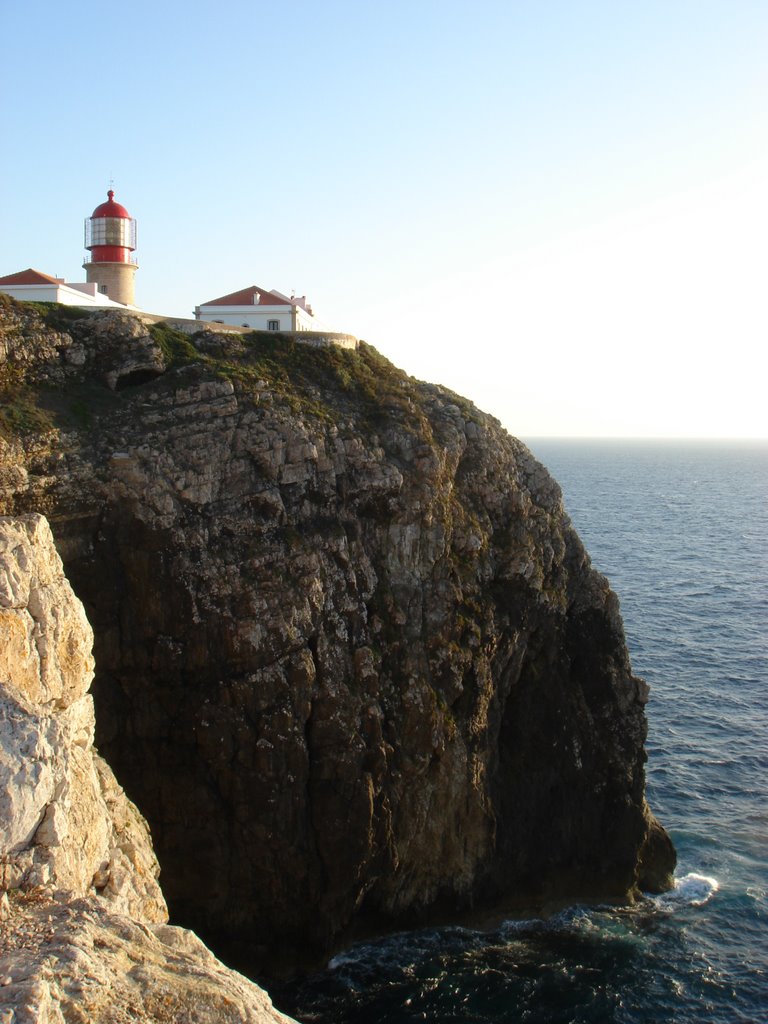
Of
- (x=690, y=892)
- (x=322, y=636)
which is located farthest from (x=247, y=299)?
(x=690, y=892)

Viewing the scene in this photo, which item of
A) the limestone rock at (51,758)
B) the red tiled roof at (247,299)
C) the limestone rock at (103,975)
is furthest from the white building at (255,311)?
the limestone rock at (103,975)

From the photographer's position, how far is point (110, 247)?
4819 centimetres

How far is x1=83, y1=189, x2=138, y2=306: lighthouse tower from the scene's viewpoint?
48.1 m

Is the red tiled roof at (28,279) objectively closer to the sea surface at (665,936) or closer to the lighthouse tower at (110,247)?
the lighthouse tower at (110,247)

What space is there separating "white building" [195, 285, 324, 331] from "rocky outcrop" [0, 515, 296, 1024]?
1095 inches

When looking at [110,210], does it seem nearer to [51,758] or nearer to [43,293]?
[43,293]

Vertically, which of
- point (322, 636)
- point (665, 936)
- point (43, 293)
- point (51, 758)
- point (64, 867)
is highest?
point (43, 293)

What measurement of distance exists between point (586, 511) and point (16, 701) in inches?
4775

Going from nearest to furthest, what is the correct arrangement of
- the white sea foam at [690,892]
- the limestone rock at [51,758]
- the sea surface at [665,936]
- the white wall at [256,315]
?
the limestone rock at [51,758] → the sea surface at [665,936] → the white sea foam at [690,892] → the white wall at [256,315]

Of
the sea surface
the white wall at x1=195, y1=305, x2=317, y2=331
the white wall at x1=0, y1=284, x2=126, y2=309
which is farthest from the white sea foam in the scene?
the white wall at x1=0, y1=284, x2=126, y2=309

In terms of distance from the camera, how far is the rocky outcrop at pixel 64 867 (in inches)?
504

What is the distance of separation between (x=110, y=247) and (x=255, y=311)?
7.93 m

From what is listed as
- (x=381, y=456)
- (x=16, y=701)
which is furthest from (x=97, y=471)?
(x=16, y=701)

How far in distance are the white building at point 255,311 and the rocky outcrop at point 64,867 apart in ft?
91.2
